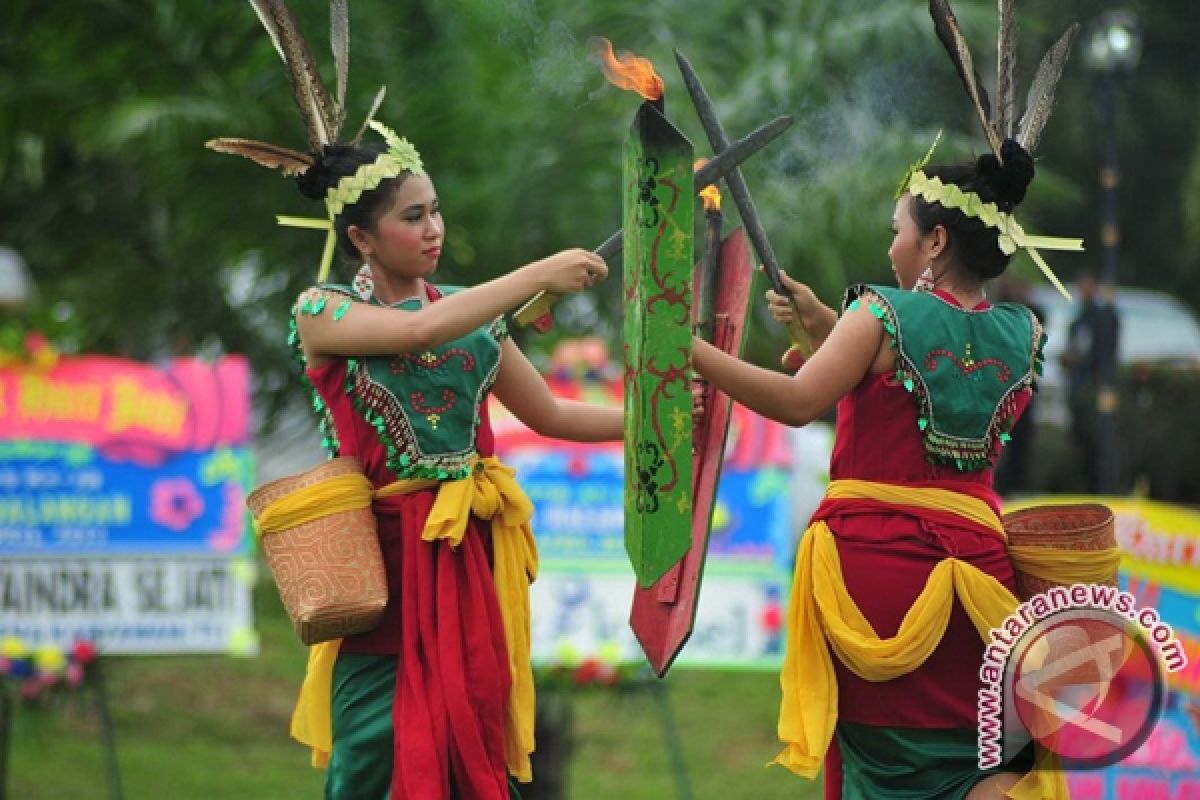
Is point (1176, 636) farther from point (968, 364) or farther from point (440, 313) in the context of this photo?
point (440, 313)

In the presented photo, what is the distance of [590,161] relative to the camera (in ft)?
22.7

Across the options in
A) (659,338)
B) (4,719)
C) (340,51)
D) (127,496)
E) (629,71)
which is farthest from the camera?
(127,496)

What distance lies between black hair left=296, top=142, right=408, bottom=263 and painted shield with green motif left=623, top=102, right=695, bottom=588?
23.3 inches

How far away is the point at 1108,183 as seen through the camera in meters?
8.71

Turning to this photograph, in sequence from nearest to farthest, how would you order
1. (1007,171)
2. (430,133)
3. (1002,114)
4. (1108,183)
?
(1007,171)
(1002,114)
(430,133)
(1108,183)

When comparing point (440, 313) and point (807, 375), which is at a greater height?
point (440, 313)

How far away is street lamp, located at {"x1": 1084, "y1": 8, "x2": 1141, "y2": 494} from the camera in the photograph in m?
8.67


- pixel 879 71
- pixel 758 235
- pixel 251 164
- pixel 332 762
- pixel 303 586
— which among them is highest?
pixel 879 71

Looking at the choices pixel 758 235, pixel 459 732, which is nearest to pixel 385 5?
pixel 758 235

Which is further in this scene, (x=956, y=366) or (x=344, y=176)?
(x=344, y=176)

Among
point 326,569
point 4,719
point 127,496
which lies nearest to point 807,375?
point 326,569

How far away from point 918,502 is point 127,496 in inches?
155

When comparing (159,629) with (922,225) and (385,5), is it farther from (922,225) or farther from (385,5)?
(922,225)

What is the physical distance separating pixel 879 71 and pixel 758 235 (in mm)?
3913
